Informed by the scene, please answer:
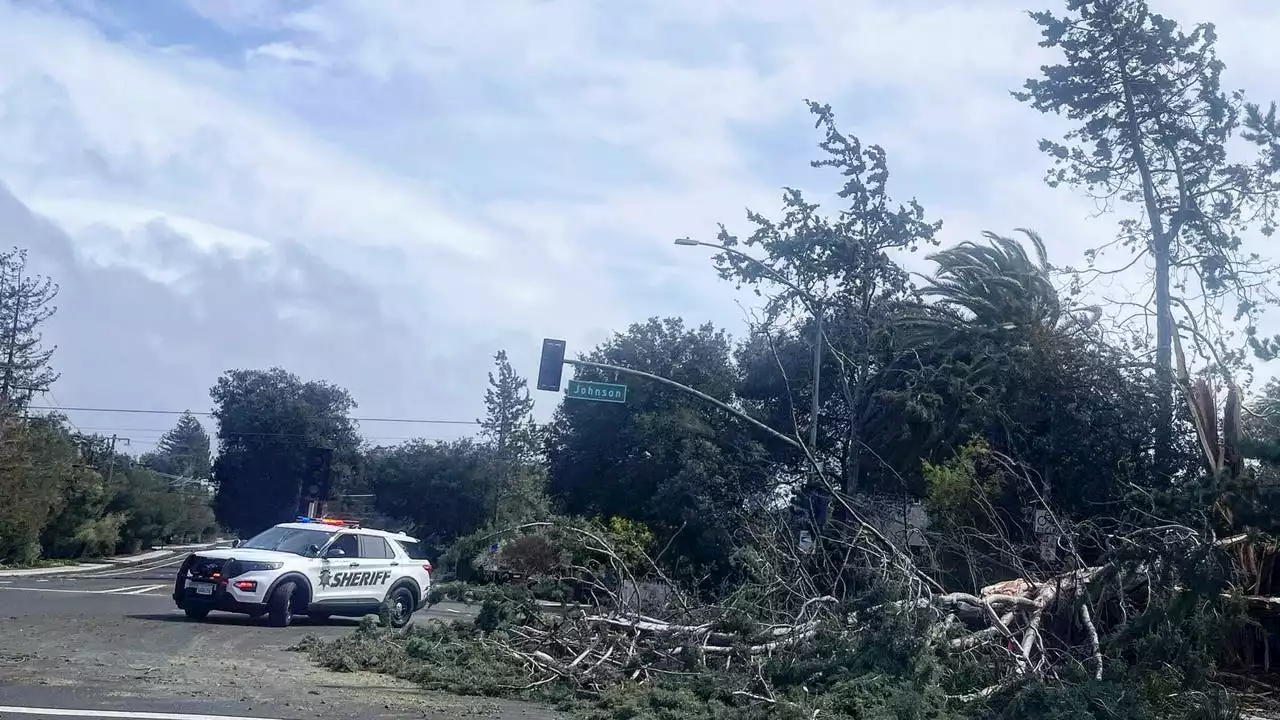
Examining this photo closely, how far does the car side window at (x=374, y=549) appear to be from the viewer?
66.8ft

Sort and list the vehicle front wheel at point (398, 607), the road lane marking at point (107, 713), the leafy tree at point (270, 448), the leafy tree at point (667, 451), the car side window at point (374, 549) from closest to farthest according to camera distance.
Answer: the road lane marking at point (107, 713)
the vehicle front wheel at point (398, 607)
the car side window at point (374, 549)
the leafy tree at point (667, 451)
the leafy tree at point (270, 448)

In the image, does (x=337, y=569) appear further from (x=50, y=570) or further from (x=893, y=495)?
(x=50, y=570)

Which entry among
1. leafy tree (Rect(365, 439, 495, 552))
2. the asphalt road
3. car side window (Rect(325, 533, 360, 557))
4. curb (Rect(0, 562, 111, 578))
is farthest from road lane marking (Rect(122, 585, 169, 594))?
leafy tree (Rect(365, 439, 495, 552))

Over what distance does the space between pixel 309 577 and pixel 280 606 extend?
0.66 meters

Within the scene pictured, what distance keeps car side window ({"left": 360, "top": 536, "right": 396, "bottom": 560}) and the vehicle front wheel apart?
24.8 inches

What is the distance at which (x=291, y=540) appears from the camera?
20.0 meters

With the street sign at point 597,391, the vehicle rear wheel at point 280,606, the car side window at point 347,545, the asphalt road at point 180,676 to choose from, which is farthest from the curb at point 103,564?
the asphalt road at point 180,676

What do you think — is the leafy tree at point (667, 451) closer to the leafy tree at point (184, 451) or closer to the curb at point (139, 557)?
the curb at point (139, 557)

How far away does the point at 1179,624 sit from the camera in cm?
1223

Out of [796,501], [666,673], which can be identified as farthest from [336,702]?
[796,501]

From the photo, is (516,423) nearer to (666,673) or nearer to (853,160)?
(853,160)

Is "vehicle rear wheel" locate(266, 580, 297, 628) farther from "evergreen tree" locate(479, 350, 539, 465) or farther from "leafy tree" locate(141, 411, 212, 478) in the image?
"leafy tree" locate(141, 411, 212, 478)

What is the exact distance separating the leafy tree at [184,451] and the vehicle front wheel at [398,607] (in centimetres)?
10623

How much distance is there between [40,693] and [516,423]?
2133 inches
